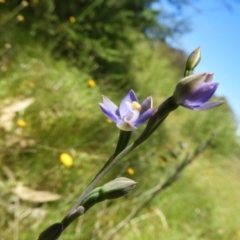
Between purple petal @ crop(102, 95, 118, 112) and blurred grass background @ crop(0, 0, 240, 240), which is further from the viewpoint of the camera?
blurred grass background @ crop(0, 0, 240, 240)

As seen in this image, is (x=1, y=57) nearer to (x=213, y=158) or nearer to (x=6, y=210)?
(x=6, y=210)

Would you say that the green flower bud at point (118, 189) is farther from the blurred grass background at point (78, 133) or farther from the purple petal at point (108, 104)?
the blurred grass background at point (78, 133)

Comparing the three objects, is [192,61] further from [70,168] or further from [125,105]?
[70,168]

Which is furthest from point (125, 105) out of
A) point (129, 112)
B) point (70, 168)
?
point (70, 168)

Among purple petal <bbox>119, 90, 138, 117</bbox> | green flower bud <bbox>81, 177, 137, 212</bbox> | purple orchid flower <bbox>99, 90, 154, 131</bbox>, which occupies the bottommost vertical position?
green flower bud <bbox>81, 177, 137, 212</bbox>

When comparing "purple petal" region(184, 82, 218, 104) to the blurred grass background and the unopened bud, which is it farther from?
the blurred grass background

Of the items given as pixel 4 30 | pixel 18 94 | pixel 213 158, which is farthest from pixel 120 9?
pixel 213 158

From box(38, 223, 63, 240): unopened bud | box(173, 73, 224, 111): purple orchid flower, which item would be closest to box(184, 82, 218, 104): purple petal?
box(173, 73, 224, 111): purple orchid flower

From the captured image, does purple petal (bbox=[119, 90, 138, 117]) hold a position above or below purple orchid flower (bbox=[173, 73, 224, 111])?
below
